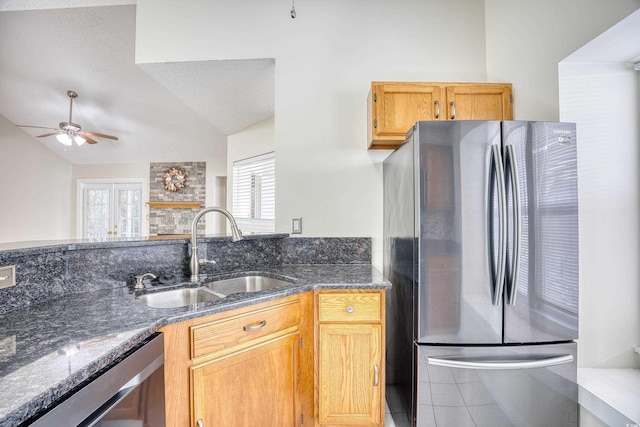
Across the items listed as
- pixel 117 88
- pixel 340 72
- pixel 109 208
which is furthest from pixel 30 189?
pixel 340 72

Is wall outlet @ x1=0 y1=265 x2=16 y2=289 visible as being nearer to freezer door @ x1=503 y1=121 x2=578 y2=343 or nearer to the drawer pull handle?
the drawer pull handle

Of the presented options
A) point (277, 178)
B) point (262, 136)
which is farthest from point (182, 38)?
point (262, 136)

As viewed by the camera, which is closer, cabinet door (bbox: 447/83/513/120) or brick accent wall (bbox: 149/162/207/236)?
cabinet door (bbox: 447/83/513/120)

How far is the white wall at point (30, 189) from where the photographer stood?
5.59 metres

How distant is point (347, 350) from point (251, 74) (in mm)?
2243

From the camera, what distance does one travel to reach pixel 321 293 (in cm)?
159

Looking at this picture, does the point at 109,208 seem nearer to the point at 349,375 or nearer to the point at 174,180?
the point at 174,180

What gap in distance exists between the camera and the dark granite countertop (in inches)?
24.9

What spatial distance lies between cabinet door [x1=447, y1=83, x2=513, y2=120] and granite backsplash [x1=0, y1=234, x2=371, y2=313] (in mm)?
1084

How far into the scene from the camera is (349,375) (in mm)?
1580

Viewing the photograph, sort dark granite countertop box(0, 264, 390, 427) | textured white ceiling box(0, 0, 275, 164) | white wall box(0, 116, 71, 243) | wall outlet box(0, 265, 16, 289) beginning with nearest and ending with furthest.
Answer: dark granite countertop box(0, 264, 390, 427) < wall outlet box(0, 265, 16, 289) < textured white ceiling box(0, 0, 275, 164) < white wall box(0, 116, 71, 243)

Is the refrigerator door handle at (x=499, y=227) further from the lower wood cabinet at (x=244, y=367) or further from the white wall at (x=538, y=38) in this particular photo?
the lower wood cabinet at (x=244, y=367)

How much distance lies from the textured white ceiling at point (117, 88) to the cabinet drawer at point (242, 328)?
1878mm

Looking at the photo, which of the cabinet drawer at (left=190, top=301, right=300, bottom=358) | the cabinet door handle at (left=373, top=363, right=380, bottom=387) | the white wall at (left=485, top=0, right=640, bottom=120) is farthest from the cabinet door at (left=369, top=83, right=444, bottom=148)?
the cabinet door handle at (left=373, top=363, right=380, bottom=387)
